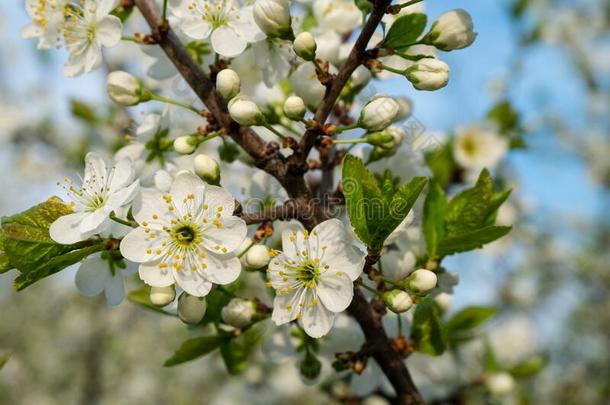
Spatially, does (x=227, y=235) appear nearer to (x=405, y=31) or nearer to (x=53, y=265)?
(x=53, y=265)

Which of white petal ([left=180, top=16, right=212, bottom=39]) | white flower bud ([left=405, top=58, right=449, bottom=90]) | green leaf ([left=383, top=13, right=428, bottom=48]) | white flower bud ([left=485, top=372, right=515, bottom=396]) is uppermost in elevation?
green leaf ([left=383, top=13, right=428, bottom=48])

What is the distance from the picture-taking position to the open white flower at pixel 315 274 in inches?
55.7

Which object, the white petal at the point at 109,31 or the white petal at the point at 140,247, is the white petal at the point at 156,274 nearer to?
the white petal at the point at 140,247

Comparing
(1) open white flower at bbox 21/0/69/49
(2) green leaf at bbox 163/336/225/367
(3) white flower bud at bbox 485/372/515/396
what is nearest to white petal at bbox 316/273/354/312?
(2) green leaf at bbox 163/336/225/367

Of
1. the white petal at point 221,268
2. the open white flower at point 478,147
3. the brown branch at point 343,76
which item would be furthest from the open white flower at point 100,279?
the open white flower at point 478,147

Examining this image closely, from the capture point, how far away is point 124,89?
1759 mm

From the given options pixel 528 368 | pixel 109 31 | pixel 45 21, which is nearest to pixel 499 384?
pixel 528 368

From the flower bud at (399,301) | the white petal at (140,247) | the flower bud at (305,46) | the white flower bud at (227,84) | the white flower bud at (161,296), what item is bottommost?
the white flower bud at (161,296)

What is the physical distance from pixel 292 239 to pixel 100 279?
0.54 m

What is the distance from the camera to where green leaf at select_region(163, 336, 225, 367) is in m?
1.75

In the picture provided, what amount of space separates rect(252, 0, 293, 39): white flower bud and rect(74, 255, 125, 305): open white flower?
0.74 meters

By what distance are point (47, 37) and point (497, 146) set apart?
7.85 ft

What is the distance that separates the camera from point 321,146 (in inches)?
63.2

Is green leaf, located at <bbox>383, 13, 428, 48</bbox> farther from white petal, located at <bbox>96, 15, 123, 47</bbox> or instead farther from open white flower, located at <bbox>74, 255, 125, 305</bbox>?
open white flower, located at <bbox>74, 255, 125, 305</bbox>
